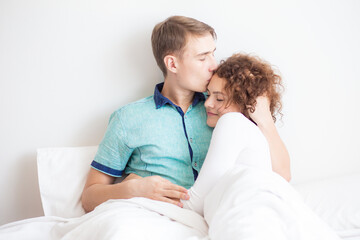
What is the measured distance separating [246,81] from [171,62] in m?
0.33

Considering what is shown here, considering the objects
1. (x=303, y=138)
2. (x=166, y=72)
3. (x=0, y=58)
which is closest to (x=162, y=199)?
(x=166, y=72)

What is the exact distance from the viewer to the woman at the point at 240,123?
1146 millimetres

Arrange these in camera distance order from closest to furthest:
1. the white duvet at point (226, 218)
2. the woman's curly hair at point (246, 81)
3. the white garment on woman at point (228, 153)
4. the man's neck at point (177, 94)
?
the white duvet at point (226, 218)
the white garment on woman at point (228, 153)
the woman's curly hair at point (246, 81)
the man's neck at point (177, 94)

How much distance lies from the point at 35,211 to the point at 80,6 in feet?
3.32

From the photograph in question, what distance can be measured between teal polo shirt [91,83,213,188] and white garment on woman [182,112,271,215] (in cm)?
20

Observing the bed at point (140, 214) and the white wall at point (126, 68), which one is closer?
the bed at point (140, 214)

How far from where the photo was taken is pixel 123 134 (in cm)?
137

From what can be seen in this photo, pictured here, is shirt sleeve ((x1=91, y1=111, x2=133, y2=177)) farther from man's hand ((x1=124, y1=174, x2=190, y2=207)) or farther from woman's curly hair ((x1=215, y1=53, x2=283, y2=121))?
woman's curly hair ((x1=215, y1=53, x2=283, y2=121))

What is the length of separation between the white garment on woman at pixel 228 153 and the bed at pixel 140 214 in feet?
0.32

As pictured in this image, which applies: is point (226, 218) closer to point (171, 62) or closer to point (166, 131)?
point (166, 131)

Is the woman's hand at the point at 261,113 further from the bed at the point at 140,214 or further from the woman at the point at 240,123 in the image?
the bed at the point at 140,214

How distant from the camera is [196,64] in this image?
138cm

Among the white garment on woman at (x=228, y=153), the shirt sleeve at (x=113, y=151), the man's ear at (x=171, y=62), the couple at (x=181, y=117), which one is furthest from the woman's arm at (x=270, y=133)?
the shirt sleeve at (x=113, y=151)

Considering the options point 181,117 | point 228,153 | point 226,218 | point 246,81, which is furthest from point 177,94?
point 226,218
